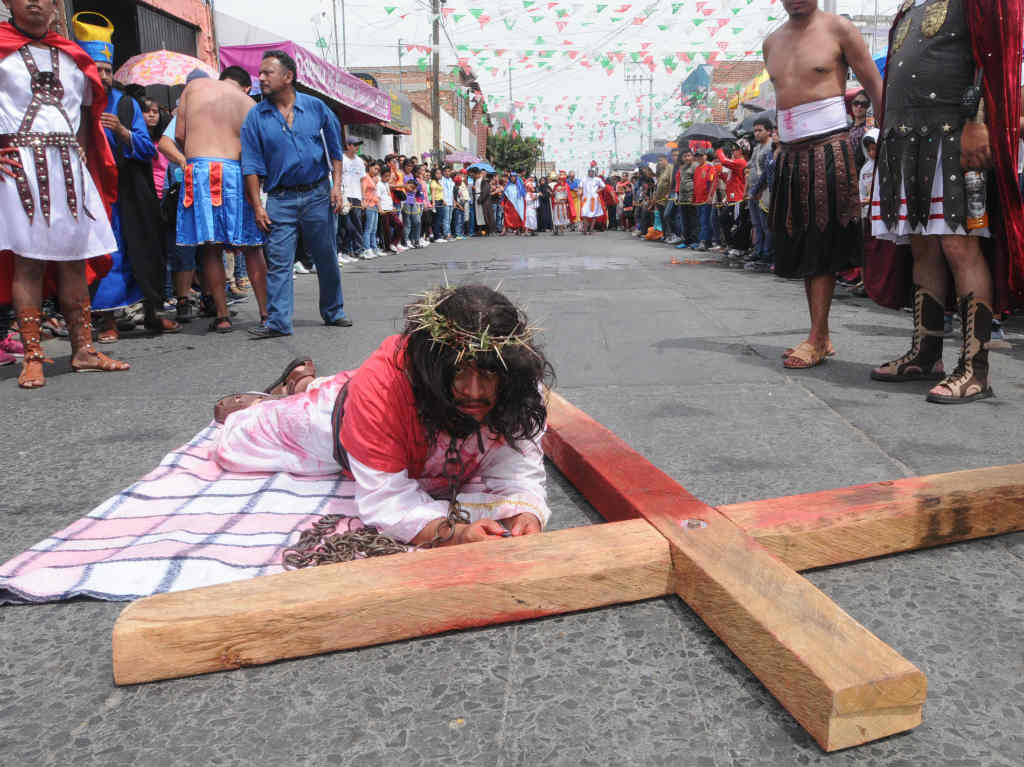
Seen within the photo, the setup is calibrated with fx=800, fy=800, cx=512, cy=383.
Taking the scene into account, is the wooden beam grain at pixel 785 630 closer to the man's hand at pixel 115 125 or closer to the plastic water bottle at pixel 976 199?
the plastic water bottle at pixel 976 199

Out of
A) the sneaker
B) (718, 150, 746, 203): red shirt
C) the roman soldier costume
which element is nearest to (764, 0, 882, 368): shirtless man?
the roman soldier costume

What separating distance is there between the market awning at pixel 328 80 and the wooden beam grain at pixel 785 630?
888 centimetres

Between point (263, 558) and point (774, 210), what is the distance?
140 inches

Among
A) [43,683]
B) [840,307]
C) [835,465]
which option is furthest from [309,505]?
[840,307]

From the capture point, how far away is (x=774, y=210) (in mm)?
4496

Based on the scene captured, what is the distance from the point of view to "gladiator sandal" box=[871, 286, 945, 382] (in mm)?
3826

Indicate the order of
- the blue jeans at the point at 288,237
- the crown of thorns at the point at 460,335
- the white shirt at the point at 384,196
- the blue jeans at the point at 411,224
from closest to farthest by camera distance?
the crown of thorns at the point at 460,335 < the blue jeans at the point at 288,237 < the white shirt at the point at 384,196 < the blue jeans at the point at 411,224

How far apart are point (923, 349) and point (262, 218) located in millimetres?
4285

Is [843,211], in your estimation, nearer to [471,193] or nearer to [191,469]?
[191,469]

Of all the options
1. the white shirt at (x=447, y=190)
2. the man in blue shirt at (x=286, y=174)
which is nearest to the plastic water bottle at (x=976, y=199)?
the man in blue shirt at (x=286, y=174)

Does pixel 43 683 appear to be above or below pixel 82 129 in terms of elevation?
below

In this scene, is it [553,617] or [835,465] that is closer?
[553,617]

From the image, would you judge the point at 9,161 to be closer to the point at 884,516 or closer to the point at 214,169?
the point at 214,169

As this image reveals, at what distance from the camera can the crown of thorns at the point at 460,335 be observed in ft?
5.83
